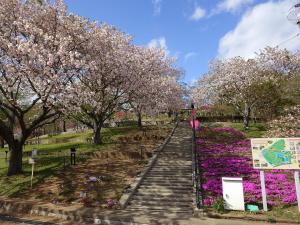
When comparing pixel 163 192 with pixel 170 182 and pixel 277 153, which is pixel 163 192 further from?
pixel 277 153

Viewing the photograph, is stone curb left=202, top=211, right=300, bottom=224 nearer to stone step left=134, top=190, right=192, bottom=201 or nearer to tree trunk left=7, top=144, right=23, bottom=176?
stone step left=134, top=190, right=192, bottom=201

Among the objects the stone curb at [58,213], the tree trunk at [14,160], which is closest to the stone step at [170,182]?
the stone curb at [58,213]

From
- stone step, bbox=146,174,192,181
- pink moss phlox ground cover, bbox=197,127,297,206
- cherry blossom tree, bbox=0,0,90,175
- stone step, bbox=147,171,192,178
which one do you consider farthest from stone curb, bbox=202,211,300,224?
cherry blossom tree, bbox=0,0,90,175

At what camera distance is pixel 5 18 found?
62.8 feet

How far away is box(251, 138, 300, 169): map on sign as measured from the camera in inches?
584

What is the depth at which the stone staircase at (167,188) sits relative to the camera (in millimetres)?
16000

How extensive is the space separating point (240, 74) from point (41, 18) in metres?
27.2

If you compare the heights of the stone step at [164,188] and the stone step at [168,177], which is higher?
the stone step at [168,177]

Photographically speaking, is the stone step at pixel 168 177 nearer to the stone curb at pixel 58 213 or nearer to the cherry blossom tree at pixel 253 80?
the stone curb at pixel 58 213

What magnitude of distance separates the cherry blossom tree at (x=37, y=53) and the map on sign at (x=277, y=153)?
10.7 m

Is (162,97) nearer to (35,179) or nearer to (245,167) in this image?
(245,167)

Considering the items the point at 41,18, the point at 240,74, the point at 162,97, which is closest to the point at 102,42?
the point at 41,18

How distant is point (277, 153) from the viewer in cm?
1516

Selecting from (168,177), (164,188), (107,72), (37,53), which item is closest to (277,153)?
(164,188)
